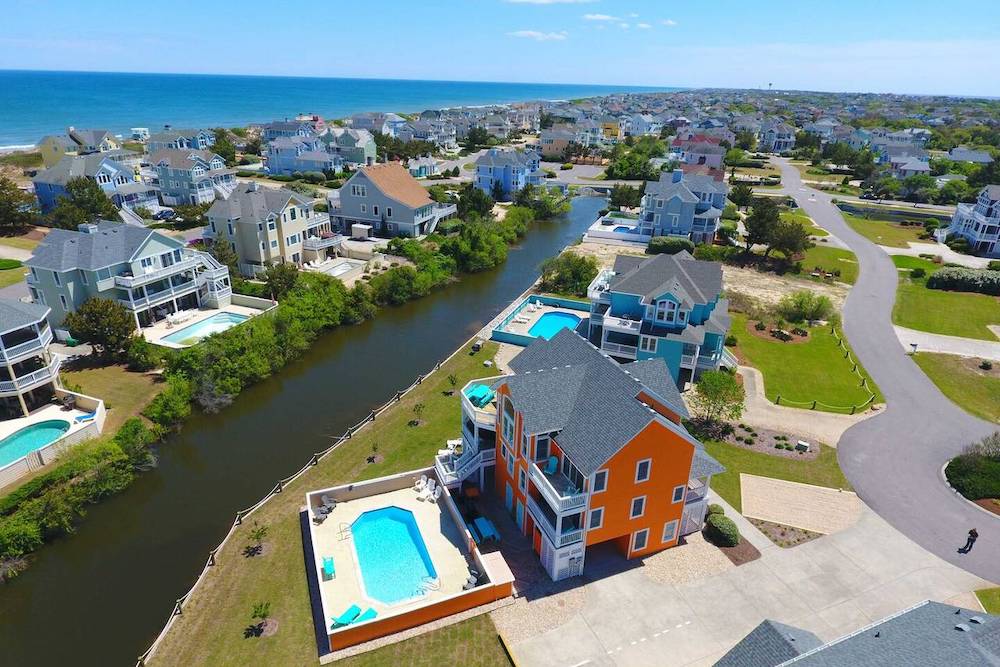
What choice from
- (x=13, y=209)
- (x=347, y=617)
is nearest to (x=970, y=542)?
(x=347, y=617)

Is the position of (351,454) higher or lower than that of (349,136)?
lower

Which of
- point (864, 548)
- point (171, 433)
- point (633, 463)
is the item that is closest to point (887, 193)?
point (864, 548)

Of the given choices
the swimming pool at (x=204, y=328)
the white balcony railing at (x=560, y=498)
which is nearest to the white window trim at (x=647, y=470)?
the white balcony railing at (x=560, y=498)

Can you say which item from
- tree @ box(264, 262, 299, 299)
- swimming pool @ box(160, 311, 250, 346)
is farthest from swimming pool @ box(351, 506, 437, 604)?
tree @ box(264, 262, 299, 299)

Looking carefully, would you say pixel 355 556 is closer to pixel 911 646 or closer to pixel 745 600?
pixel 745 600

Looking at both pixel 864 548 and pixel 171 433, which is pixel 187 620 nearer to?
pixel 171 433
